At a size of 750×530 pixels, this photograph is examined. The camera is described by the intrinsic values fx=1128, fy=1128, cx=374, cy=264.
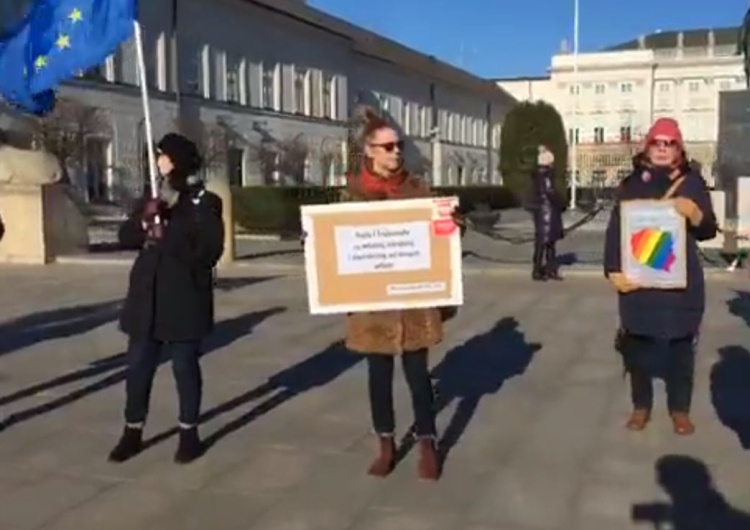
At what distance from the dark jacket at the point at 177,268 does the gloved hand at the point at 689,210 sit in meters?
2.53

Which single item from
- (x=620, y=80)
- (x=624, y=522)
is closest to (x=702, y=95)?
(x=620, y=80)

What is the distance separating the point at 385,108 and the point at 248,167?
2076 centimetres

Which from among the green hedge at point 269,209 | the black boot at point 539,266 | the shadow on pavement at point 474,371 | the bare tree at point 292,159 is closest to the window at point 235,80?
the bare tree at point 292,159

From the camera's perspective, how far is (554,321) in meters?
11.6

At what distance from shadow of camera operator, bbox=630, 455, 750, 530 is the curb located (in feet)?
33.5

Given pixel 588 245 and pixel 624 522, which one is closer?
pixel 624 522

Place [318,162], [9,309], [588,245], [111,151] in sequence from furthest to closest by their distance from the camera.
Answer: [318,162]
[111,151]
[588,245]
[9,309]

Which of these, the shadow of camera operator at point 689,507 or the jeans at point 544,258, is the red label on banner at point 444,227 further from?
the jeans at point 544,258

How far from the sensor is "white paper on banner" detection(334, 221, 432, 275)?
18.5ft

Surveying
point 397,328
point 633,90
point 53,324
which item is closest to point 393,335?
point 397,328

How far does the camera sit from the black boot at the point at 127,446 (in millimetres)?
6137

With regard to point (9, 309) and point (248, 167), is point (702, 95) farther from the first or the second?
point (9, 309)

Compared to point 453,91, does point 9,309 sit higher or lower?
lower

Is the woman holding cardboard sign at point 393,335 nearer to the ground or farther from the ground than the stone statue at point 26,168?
nearer to the ground
